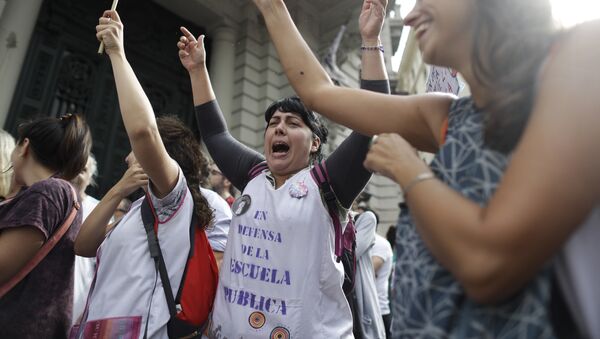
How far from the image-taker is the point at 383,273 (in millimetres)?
4656

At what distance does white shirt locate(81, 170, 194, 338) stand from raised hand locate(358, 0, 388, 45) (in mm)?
1035

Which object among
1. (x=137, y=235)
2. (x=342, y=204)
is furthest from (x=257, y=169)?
(x=137, y=235)

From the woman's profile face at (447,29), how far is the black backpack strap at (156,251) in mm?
1396

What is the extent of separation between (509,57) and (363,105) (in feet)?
1.60

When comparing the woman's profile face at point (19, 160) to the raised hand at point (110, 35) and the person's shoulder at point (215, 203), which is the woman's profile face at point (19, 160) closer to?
the raised hand at point (110, 35)

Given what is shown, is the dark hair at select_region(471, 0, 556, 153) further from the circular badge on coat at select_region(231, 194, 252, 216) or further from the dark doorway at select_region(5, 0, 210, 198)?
the dark doorway at select_region(5, 0, 210, 198)

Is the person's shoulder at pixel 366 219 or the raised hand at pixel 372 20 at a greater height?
the raised hand at pixel 372 20

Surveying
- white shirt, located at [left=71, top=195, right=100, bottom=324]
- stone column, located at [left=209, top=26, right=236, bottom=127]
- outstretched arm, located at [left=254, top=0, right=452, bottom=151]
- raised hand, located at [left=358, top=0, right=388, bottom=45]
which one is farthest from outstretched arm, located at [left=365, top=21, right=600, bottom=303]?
stone column, located at [left=209, top=26, right=236, bottom=127]

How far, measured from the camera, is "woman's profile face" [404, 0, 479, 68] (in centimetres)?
108

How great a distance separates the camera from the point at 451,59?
1129mm

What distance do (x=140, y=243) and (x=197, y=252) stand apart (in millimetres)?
251

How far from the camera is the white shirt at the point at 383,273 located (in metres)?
4.57

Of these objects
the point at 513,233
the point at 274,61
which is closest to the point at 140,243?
the point at 513,233

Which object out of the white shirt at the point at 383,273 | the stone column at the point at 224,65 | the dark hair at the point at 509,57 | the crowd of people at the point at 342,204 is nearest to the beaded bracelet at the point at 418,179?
the crowd of people at the point at 342,204
